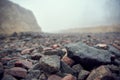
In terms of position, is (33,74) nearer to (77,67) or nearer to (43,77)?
(43,77)

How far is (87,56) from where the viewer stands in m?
2.58

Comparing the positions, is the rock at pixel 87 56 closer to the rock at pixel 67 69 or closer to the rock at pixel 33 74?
the rock at pixel 67 69

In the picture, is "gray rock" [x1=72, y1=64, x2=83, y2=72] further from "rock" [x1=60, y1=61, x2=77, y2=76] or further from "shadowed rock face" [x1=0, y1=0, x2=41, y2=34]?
"shadowed rock face" [x1=0, y1=0, x2=41, y2=34]

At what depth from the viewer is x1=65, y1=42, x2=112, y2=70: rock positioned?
256 centimetres

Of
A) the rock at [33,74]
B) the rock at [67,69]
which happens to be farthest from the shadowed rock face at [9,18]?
the rock at [67,69]

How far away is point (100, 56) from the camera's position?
2.69 metres

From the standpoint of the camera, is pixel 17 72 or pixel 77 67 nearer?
pixel 17 72

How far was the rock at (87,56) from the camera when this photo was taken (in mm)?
2564

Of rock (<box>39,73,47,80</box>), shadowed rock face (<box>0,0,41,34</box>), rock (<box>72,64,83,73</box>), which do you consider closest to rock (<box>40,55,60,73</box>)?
rock (<box>39,73,47,80</box>)

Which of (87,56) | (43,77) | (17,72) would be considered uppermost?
(87,56)

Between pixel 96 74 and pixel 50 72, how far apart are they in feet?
2.34

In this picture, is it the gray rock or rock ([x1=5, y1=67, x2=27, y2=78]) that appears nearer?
rock ([x1=5, y1=67, x2=27, y2=78])

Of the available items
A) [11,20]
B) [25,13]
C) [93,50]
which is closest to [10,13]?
[11,20]

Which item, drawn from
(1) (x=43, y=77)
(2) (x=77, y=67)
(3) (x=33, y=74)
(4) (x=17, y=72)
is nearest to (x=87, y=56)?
(2) (x=77, y=67)
